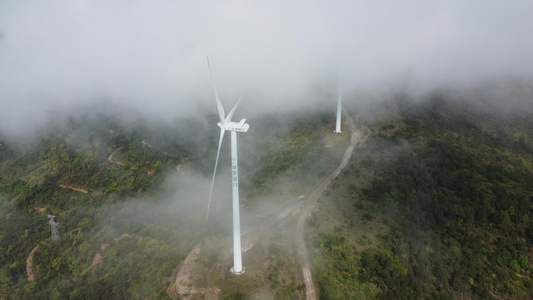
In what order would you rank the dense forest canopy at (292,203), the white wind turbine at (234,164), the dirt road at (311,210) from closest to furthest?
the white wind turbine at (234,164) < the dirt road at (311,210) < the dense forest canopy at (292,203)

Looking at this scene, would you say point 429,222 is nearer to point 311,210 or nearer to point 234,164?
point 311,210

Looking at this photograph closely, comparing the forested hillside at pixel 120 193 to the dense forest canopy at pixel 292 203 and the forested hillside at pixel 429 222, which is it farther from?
the forested hillside at pixel 429 222

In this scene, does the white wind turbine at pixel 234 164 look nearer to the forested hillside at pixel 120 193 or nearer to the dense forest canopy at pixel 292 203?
the dense forest canopy at pixel 292 203

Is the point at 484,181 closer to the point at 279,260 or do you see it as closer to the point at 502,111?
the point at 279,260

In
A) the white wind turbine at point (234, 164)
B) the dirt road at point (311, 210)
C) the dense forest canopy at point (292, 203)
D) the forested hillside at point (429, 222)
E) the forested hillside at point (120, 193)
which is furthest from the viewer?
the forested hillside at point (120, 193)

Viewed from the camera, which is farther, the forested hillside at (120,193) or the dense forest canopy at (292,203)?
the forested hillside at (120,193)

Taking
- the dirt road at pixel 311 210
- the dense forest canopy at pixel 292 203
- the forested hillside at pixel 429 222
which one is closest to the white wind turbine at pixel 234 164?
the dense forest canopy at pixel 292 203

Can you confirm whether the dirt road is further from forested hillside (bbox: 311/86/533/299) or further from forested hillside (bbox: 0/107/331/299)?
forested hillside (bbox: 0/107/331/299)

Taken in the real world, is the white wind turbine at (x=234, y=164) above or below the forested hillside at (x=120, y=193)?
above
